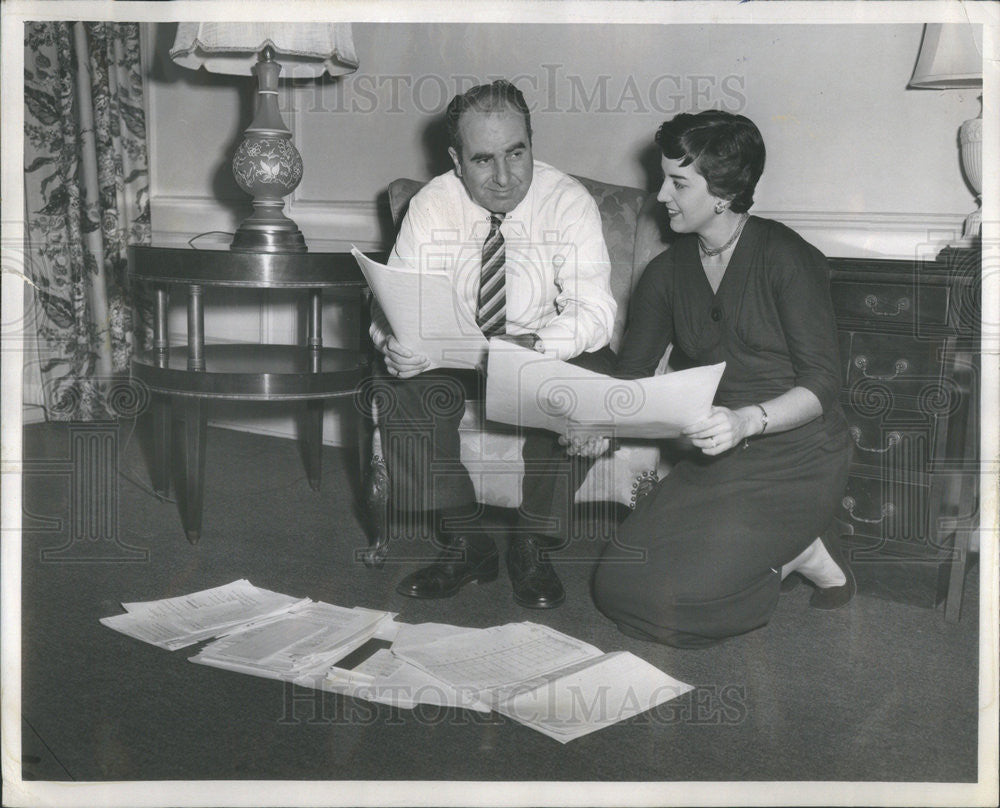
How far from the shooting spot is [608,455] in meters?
1.76

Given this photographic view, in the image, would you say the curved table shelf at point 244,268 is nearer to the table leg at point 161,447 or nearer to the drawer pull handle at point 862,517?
the table leg at point 161,447

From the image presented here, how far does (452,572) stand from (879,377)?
0.86 meters

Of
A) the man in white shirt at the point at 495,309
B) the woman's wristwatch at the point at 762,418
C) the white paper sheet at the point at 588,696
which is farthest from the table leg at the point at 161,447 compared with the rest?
the woman's wristwatch at the point at 762,418

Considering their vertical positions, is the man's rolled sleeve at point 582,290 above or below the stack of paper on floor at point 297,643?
above

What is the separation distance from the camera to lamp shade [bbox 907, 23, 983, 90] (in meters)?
1.74

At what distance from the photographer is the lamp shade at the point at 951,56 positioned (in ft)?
5.71

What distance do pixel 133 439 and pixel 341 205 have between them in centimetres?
90

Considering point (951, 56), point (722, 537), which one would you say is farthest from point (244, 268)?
point (951, 56)

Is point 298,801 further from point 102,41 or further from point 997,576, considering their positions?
point 102,41

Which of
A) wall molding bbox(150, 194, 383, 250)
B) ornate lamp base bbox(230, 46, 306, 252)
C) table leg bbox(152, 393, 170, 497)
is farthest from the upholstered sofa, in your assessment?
wall molding bbox(150, 194, 383, 250)

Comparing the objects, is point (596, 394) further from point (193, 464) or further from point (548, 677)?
point (193, 464)

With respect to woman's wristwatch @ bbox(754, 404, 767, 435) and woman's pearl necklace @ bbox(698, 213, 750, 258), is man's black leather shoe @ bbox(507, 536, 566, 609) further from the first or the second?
woman's pearl necklace @ bbox(698, 213, 750, 258)

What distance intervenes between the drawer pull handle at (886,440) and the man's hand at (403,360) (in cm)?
79

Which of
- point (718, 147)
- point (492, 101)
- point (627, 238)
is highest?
point (492, 101)
